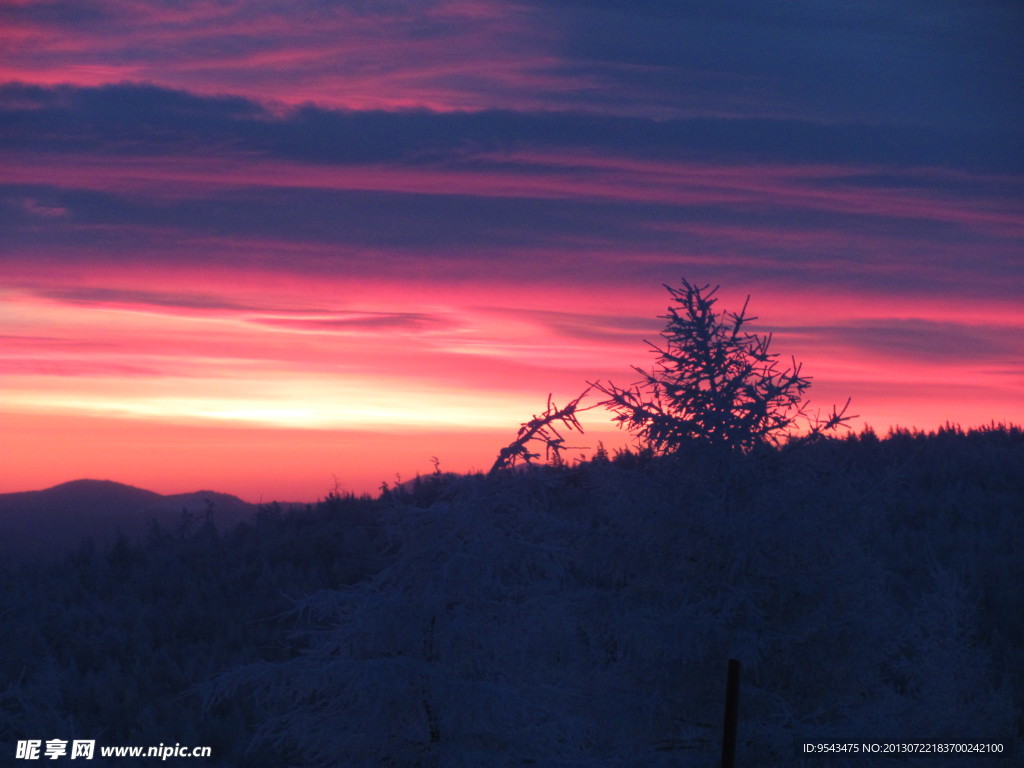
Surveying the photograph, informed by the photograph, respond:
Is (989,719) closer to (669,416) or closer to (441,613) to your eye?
(669,416)

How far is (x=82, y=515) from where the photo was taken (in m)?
47.9

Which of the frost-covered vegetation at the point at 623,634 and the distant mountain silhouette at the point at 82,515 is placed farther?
the distant mountain silhouette at the point at 82,515

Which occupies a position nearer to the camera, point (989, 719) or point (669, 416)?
point (669, 416)

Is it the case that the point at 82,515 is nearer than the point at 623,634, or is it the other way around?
the point at 623,634

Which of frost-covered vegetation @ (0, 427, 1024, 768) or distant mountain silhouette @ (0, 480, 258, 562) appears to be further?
distant mountain silhouette @ (0, 480, 258, 562)

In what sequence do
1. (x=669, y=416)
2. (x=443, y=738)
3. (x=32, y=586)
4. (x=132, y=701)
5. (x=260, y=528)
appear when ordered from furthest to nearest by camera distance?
(x=260, y=528) < (x=32, y=586) < (x=132, y=701) < (x=669, y=416) < (x=443, y=738)

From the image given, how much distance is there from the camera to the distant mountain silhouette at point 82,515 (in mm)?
26594

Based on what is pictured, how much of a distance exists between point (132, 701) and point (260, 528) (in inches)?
378

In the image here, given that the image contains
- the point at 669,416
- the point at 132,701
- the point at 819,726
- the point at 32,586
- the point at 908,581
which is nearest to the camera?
the point at 819,726

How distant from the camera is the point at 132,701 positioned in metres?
17.0

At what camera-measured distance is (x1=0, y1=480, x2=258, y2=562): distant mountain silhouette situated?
87.2ft

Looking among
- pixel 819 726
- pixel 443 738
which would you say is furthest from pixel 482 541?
pixel 819 726

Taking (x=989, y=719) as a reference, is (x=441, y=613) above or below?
above

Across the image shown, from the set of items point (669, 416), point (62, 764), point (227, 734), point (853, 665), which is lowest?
point (227, 734)
